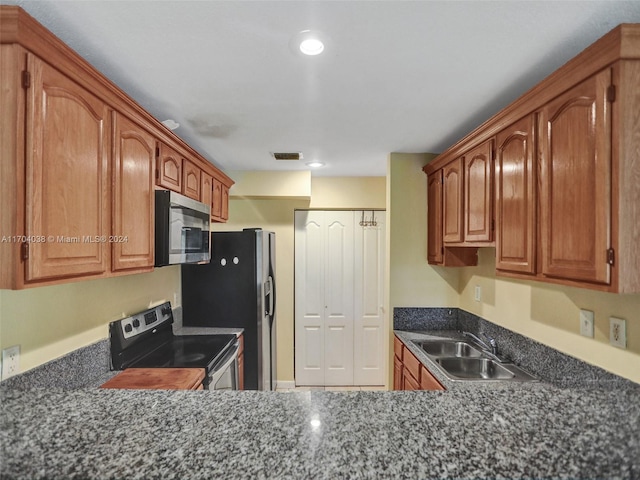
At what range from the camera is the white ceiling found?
3.89ft

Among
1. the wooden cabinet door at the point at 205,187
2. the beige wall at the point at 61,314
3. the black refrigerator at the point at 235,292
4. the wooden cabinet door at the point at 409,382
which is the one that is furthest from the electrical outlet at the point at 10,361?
the wooden cabinet door at the point at 409,382

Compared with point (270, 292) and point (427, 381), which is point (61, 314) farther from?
point (427, 381)

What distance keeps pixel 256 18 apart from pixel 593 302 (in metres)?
1.88

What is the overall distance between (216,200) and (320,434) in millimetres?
2630

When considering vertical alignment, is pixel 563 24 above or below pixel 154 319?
above

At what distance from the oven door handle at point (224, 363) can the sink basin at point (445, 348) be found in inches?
55.8

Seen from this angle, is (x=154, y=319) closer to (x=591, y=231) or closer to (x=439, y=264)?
(x=439, y=264)

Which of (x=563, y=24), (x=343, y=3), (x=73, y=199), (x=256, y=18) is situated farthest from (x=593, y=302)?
(x=73, y=199)

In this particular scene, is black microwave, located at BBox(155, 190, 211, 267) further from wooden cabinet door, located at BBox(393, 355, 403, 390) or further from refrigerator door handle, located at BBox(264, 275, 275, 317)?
wooden cabinet door, located at BBox(393, 355, 403, 390)

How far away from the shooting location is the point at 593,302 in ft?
5.25

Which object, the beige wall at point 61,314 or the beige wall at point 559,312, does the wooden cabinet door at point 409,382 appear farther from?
the beige wall at point 61,314

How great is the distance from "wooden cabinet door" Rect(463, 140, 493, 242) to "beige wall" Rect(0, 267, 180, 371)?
2.28 metres

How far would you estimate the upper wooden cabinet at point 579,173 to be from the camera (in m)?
1.14

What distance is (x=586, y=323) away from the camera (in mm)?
1623
